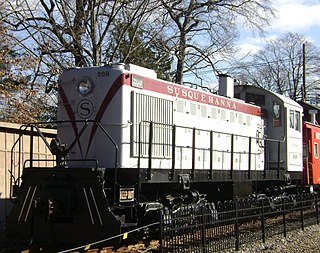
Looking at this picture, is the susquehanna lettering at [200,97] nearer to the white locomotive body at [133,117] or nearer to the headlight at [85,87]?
the white locomotive body at [133,117]

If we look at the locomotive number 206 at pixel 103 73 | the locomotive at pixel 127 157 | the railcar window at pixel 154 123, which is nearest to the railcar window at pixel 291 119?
the locomotive at pixel 127 157

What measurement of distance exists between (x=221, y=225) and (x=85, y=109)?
12.4ft

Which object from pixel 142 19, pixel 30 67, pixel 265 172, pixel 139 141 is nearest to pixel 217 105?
pixel 265 172

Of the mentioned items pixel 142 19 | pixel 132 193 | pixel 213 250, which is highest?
pixel 142 19

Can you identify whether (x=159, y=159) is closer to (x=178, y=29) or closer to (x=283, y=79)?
(x=178, y=29)

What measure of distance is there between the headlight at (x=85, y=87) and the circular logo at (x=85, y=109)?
17 centimetres

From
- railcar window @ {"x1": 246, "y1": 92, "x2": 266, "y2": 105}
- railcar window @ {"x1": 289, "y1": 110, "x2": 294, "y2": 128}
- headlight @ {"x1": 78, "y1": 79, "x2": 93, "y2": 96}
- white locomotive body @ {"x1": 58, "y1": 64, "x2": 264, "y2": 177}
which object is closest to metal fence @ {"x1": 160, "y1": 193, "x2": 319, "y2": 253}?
white locomotive body @ {"x1": 58, "y1": 64, "x2": 264, "y2": 177}

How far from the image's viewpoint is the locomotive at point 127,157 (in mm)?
8469

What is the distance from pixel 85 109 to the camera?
980 cm

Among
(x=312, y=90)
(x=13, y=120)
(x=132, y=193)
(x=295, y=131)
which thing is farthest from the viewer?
(x=312, y=90)

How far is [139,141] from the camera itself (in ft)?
30.8

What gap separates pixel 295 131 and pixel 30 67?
976 centimetres

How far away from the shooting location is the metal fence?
8312 mm

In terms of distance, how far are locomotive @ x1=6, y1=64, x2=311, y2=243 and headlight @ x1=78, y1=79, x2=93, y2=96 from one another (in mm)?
21
